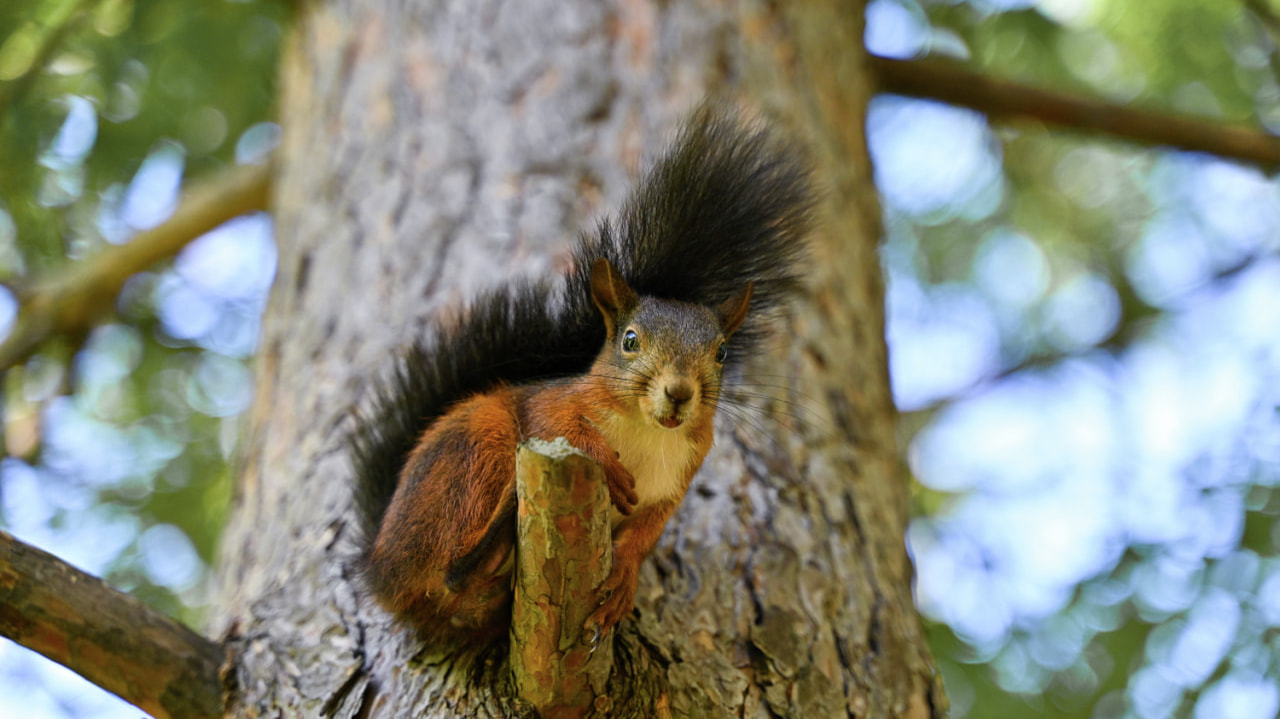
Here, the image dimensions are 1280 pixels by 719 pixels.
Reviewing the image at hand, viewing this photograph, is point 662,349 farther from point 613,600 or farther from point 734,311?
point 613,600

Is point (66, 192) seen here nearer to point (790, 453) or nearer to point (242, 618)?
point (242, 618)

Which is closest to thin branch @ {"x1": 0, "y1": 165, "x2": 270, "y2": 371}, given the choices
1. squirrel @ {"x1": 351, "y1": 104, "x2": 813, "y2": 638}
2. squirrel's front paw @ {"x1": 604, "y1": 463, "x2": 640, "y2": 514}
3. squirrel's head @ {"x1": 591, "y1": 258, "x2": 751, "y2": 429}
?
squirrel @ {"x1": 351, "y1": 104, "x2": 813, "y2": 638}

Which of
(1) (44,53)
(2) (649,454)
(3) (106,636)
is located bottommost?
(3) (106,636)

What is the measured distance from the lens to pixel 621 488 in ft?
4.18

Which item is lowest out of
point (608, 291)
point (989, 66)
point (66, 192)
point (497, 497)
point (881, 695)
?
point (881, 695)

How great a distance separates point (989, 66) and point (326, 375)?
2345 mm

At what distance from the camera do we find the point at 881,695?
5.01 feet

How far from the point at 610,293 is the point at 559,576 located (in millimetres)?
466

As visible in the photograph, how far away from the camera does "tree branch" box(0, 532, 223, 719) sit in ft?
4.18

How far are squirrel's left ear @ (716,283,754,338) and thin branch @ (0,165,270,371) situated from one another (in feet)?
5.99

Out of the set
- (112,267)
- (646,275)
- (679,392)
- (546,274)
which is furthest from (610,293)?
(112,267)

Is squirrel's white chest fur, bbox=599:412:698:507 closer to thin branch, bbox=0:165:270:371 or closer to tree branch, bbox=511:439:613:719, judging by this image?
tree branch, bbox=511:439:613:719

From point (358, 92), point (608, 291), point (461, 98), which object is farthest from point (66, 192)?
point (608, 291)

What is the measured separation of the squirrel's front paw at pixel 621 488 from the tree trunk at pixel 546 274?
21 cm
